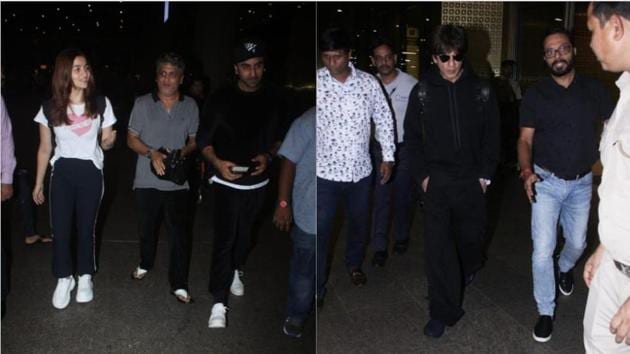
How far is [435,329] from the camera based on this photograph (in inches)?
130

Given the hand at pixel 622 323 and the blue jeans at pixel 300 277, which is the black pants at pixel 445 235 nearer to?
the blue jeans at pixel 300 277

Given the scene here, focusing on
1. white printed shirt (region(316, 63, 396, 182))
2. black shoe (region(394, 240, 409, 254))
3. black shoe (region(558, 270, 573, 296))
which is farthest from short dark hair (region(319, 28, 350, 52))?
black shoe (region(394, 240, 409, 254))

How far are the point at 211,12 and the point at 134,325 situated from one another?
1.00 meters

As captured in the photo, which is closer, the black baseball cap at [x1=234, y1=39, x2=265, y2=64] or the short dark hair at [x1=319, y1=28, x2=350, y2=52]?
the black baseball cap at [x1=234, y1=39, x2=265, y2=64]

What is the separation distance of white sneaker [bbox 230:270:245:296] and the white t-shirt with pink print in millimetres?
556

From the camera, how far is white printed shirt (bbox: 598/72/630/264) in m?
1.78

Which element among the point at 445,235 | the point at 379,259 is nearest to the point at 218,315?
the point at 445,235

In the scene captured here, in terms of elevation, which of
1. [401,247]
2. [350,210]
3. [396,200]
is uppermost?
[350,210]

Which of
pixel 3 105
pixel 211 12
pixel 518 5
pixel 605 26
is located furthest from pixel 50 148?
pixel 518 5

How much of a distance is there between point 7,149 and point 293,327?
99 cm

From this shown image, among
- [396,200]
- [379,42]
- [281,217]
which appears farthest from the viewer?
[396,200]

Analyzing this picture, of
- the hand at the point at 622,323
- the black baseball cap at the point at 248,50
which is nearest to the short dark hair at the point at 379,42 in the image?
the black baseball cap at the point at 248,50

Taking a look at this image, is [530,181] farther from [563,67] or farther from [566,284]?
[566,284]

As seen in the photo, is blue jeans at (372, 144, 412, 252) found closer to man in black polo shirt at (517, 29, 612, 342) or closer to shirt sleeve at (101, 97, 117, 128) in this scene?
man in black polo shirt at (517, 29, 612, 342)
